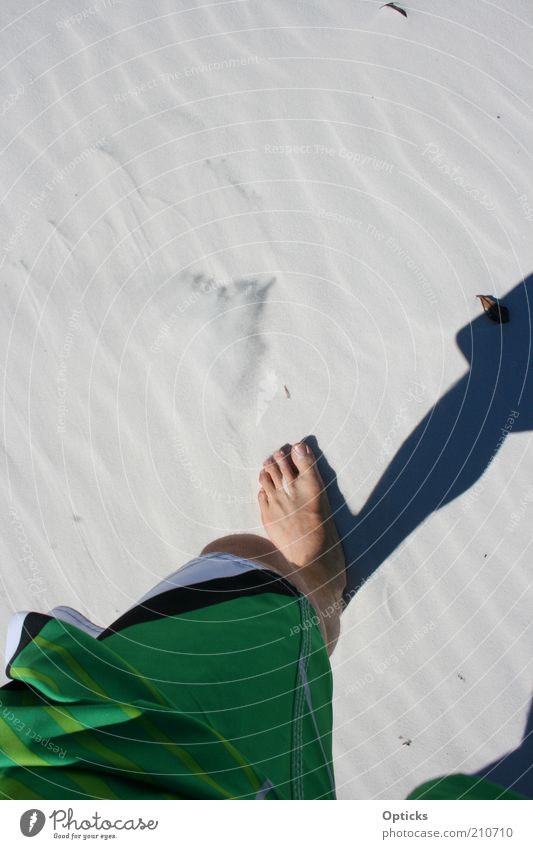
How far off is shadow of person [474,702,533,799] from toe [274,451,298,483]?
879 millimetres

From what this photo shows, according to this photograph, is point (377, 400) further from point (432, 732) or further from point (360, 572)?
point (432, 732)

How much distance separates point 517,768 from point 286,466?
1006mm

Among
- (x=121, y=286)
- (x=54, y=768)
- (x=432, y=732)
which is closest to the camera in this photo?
(x=54, y=768)

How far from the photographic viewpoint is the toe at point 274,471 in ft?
7.16

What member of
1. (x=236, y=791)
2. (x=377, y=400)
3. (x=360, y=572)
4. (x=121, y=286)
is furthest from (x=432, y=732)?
(x=121, y=286)

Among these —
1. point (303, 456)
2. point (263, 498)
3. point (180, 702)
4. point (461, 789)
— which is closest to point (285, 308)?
point (303, 456)

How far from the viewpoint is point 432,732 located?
2.09m

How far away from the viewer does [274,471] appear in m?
2.19

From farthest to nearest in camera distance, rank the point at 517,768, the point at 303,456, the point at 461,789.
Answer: the point at 303,456
the point at 517,768
the point at 461,789

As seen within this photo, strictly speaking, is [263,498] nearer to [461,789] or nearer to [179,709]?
[179,709]
